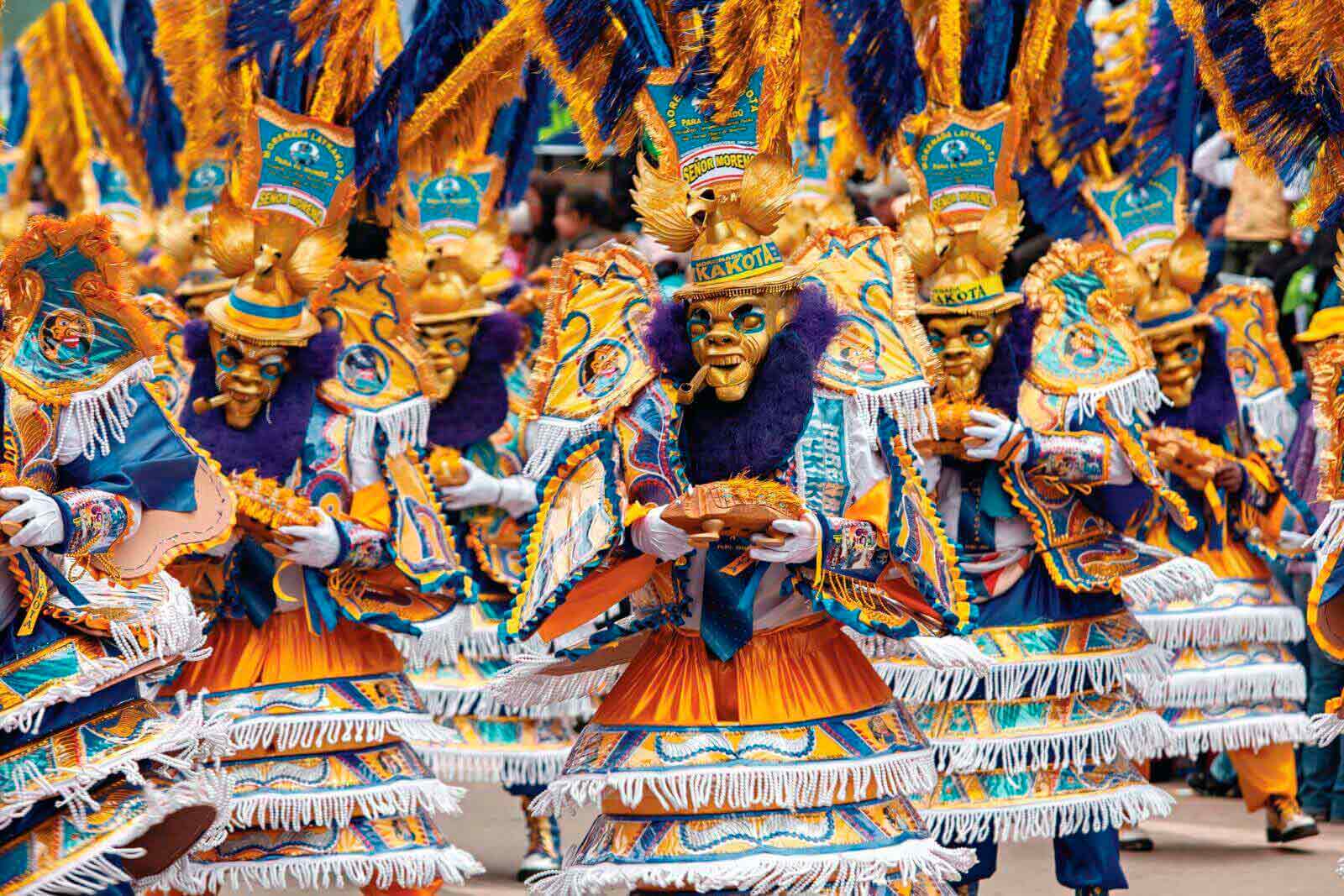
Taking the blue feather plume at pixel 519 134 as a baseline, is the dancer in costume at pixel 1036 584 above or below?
below

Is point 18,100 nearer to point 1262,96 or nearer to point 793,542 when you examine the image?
point 793,542

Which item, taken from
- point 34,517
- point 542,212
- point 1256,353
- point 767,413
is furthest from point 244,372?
point 542,212

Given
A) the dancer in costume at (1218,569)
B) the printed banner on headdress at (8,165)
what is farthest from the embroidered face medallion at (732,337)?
the printed banner on headdress at (8,165)

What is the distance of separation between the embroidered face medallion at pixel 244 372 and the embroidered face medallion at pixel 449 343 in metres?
1.67

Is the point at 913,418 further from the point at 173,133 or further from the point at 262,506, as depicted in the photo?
the point at 173,133

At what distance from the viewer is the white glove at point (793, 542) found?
491 centimetres

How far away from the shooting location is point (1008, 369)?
6695 millimetres

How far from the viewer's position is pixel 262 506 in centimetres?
613

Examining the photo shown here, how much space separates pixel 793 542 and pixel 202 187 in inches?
196

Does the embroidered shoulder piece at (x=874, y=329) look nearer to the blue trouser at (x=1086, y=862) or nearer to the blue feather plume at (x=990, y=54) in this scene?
the blue feather plume at (x=990, y=54)

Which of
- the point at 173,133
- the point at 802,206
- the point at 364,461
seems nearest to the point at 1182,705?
the point at 802,206

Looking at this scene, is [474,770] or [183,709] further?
[474,770]

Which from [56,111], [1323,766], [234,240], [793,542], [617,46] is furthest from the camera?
[56,111]

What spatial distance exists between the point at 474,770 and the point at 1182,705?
9.13 ft
